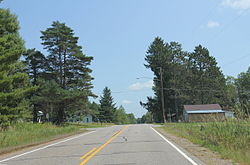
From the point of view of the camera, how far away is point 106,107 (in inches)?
3750

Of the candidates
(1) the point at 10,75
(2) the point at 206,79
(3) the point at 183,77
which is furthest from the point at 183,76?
(1) the point at 10,75

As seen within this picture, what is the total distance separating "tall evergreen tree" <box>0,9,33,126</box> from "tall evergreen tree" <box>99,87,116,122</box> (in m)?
62.0

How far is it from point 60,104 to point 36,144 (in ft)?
94.8

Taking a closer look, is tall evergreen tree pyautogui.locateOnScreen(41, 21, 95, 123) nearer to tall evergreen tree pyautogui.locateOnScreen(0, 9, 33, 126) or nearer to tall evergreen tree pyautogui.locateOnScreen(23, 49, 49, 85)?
tall evergreen tree pyautogui.locateOnScreen(23, 49, 49, 85)

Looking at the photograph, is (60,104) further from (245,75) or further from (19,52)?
(245,75)

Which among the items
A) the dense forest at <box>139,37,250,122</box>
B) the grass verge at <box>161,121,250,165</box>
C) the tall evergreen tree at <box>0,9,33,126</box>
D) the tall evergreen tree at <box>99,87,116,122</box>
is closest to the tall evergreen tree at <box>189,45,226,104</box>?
the dense forest at <box>139,37,250,122</box>

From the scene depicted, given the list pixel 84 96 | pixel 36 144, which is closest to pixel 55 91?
pixel 84 96

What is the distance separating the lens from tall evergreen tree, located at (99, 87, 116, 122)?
94125 mm

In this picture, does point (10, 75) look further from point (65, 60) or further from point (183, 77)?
point (183, 77)

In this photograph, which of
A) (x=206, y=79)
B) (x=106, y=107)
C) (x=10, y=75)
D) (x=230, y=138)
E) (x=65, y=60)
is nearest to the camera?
(x=230, y=138)

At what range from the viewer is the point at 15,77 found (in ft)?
78.6

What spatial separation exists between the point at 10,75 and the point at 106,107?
70015 mm

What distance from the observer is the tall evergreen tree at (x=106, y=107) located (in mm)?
94125

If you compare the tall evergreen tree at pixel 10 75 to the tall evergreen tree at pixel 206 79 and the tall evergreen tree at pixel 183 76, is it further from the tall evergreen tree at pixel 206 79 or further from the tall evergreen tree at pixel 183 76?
the tall evergreen tree at pixel 206 79
